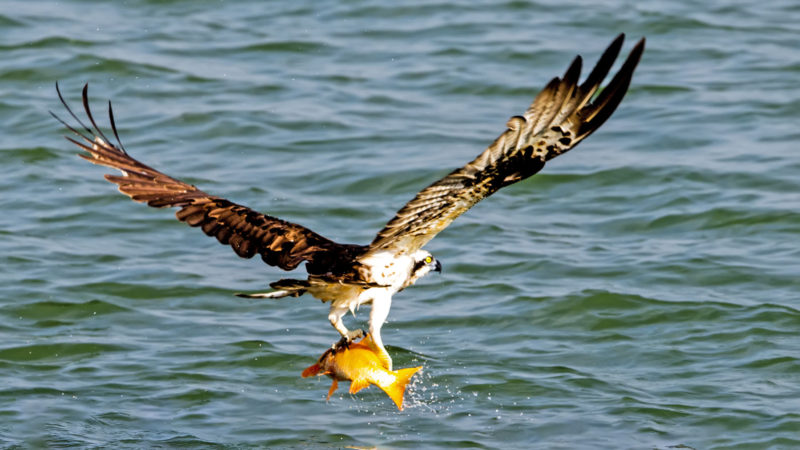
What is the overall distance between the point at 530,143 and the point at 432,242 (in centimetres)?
541

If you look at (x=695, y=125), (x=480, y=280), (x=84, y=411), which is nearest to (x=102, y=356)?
(x=84, y=411)

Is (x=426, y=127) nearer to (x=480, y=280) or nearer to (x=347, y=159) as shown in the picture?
(x=347, y=159)

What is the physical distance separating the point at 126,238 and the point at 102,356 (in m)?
2.16

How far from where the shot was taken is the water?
8859mm

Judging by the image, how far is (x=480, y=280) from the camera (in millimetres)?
10789

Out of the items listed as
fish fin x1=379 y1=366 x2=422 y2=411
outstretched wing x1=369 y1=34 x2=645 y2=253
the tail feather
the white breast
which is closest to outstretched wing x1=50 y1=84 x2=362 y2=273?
the white breast

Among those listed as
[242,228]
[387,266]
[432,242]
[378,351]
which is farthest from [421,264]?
[432,242]

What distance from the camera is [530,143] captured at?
623cm

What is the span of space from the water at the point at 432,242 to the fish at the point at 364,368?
1.04 meters

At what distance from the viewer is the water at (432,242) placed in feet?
29.1

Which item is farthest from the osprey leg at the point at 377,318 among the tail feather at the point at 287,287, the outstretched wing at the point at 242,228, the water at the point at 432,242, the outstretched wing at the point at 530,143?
the water at the point at 432,242

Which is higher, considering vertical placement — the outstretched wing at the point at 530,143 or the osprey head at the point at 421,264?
the outstretched wing at the point at 530,143

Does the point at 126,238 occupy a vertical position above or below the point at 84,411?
above

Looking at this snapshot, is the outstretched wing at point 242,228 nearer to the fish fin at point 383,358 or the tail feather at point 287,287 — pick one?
the tail feather at point 287,287
